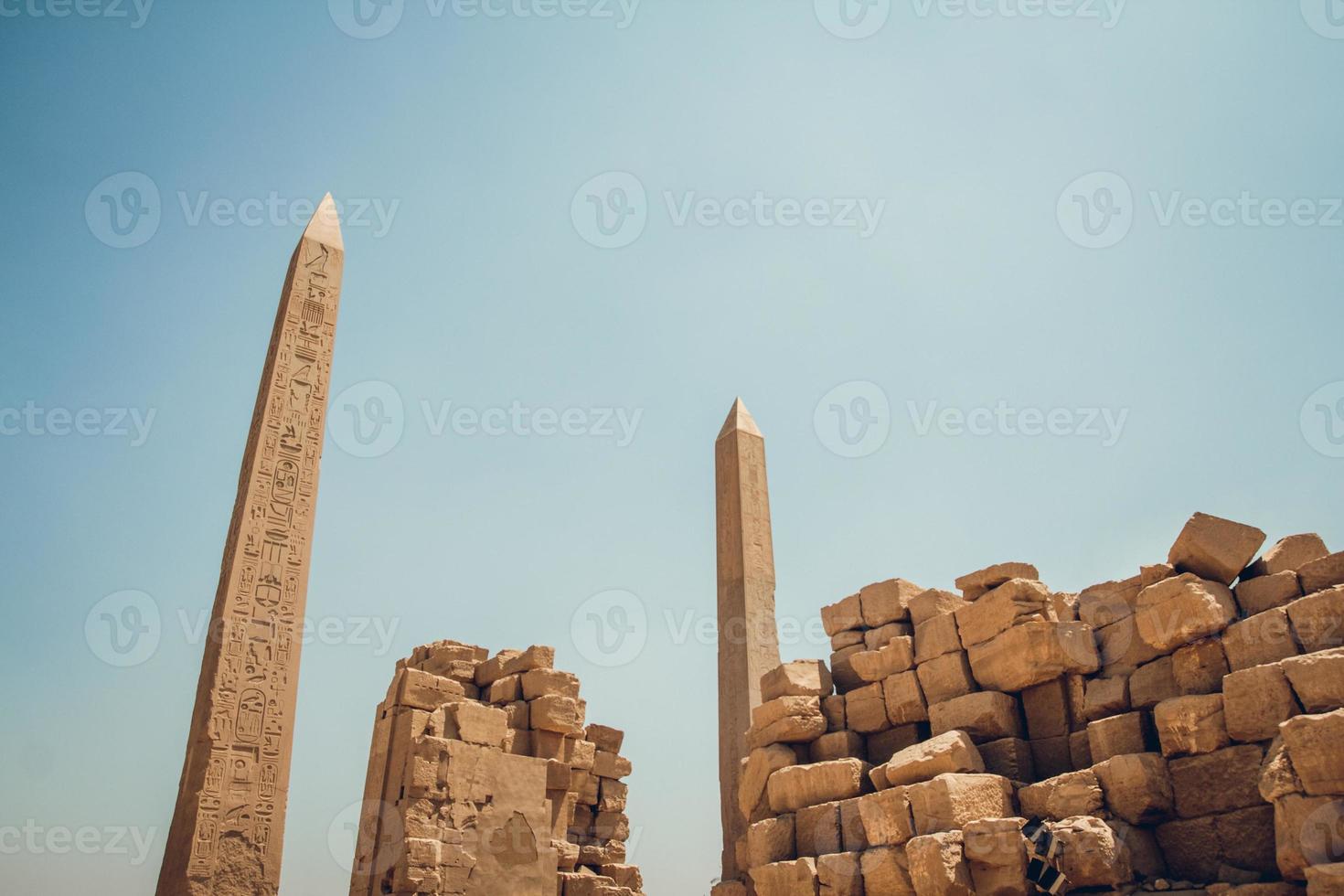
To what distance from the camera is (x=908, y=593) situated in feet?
30.5

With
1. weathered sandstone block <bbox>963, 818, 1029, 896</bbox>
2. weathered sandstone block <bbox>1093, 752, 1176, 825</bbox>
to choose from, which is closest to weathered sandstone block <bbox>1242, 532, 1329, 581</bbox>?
weathered sandstone block <bbox>1093, 752, 1176, 825</bbox>

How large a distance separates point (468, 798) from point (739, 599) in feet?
14.4

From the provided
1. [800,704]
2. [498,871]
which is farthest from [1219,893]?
[498,871]

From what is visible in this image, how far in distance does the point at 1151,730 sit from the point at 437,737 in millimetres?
5068

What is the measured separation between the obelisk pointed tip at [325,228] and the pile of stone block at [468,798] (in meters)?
4.37

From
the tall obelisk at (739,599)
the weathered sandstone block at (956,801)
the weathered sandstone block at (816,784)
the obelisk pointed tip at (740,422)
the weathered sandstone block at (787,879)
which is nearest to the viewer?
the weathered sandstone block at (956,801)

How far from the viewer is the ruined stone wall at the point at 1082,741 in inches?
245

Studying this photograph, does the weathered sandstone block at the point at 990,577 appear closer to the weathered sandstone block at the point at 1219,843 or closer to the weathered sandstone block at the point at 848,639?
the weathered sandstone block at the point at 848,639

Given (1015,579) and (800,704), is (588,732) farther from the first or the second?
(1015,579)

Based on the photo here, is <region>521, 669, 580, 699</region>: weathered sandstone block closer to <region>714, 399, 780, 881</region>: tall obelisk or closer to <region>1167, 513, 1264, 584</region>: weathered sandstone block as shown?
<region>714, 399, 780, 881</region>: tall obelisk

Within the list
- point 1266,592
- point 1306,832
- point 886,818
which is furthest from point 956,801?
point 1266,592

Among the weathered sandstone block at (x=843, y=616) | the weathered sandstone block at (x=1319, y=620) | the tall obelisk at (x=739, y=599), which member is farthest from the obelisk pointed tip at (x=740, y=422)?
the weathered sandstone block at (x=1319, y=620)

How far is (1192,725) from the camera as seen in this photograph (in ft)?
21.8

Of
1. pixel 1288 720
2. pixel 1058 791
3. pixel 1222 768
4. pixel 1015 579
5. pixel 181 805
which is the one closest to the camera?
pixel 1288 720
